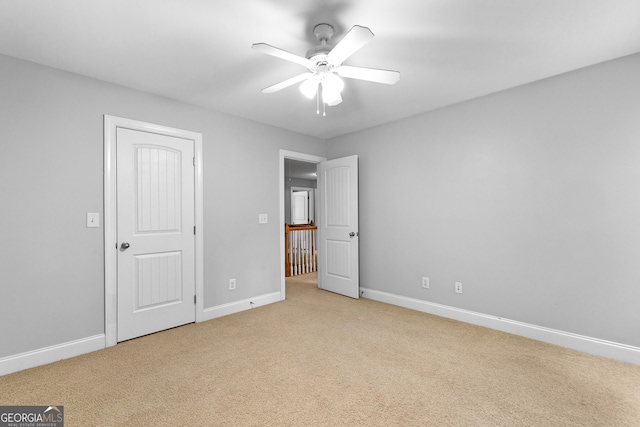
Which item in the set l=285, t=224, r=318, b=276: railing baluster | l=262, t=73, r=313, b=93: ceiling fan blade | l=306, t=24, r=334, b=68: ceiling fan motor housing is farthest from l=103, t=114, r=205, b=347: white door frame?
l=285, t=224, r=318, b=276: railing baluster

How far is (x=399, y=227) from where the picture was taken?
3.76m

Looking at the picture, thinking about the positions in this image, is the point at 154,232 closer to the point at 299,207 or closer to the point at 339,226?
the point at 339,226

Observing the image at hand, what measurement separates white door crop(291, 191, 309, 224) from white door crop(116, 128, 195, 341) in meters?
6.22

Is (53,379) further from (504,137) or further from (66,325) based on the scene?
(504,137)

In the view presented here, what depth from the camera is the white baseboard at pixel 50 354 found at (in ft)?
7.03

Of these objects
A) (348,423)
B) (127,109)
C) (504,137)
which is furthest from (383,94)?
(348,423)

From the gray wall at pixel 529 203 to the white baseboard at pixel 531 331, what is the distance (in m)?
0.06

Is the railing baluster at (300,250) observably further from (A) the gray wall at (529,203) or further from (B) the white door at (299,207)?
(B) the white door at (299,207)

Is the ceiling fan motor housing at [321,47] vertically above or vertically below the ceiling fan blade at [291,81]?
above

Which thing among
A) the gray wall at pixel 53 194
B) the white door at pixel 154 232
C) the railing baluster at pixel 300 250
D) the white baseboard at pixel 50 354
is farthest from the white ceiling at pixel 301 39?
the railing baluster at pixel 300 250

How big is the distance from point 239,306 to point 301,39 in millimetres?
2985

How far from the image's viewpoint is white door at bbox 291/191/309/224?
9391mm

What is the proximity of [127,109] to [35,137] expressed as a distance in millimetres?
745

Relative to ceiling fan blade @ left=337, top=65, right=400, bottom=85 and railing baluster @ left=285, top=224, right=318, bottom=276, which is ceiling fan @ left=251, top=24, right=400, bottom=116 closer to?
ceiling fan blade @ left=337, top=65, right=400, bottom=85
